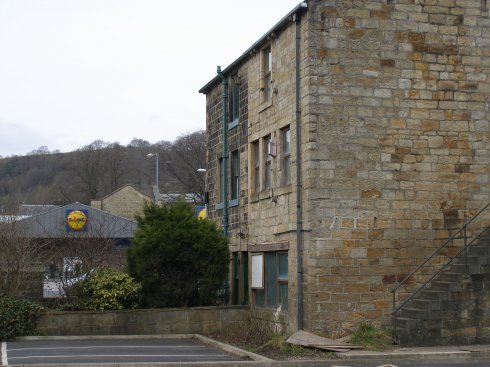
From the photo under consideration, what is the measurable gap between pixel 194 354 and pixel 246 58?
9.94 metres

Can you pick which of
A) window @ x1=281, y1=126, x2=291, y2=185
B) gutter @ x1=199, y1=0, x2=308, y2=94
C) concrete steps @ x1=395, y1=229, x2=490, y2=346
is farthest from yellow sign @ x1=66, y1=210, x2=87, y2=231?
concrete steps @ x1=395, y1=229, x2=490, y2=346

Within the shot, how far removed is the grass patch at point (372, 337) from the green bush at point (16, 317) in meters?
8.37

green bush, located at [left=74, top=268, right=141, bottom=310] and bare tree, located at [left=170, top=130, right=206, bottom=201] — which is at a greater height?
bare tree, located at [left=170, top=130, right=206, bottom=201]

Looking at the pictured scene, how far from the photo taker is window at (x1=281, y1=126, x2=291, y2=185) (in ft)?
68.6

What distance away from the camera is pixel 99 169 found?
8788cm

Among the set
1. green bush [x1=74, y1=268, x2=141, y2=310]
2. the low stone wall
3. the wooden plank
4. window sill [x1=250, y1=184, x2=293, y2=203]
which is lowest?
the wooden plank

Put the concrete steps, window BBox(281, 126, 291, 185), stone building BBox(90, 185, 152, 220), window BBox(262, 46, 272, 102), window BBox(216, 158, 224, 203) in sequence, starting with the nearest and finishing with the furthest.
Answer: the concrete steps → window BBox(281, 126, 291, 185) → window BBox(262, 46, 272, 102) → window BBox(216, 158, 224, 203) → stone building BBox(90, 185, 152, 220)

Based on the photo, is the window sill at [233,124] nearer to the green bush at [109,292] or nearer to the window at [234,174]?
the window at [234,174]

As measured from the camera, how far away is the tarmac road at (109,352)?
1658 centimetres

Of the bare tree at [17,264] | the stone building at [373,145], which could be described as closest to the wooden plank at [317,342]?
the stone building at [373,145]

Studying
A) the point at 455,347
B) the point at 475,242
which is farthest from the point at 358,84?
the point at 455,347

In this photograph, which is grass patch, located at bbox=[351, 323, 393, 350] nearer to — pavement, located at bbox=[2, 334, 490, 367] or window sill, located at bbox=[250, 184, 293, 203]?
pavement, located at bbox=[2, 334, 490, 367]

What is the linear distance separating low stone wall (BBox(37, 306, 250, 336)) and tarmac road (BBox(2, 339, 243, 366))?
79cm

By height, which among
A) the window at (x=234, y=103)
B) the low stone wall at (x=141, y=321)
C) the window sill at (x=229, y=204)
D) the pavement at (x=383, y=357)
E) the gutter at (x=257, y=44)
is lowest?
the pavement at (x=383, y=357)
